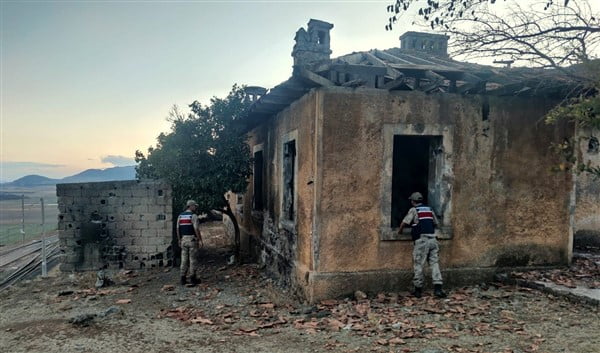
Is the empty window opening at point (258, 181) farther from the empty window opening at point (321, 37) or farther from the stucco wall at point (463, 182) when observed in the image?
the stucco wall at point (463, 182)

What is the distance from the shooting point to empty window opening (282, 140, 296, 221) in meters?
8.38

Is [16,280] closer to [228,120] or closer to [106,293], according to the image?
[106,293]

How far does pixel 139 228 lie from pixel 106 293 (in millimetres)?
2139

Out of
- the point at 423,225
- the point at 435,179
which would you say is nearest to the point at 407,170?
the point at 435,179

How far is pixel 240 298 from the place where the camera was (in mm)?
7762

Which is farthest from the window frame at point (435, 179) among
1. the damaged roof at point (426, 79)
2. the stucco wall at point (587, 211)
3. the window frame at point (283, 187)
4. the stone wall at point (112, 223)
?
the stucco wall at point (587, 211)

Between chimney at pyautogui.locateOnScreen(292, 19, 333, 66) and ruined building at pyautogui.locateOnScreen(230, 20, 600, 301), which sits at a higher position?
chimney at pyautogui.locateOnScreen(292, 19, 333, 66)

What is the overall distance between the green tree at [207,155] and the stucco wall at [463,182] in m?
4.28

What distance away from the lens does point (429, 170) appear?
7277mm

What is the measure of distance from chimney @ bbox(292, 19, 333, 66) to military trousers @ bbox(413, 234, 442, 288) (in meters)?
4.39

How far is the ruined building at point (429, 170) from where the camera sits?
21.8 feet

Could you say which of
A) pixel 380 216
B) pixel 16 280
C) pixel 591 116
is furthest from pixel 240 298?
pixel 16 280

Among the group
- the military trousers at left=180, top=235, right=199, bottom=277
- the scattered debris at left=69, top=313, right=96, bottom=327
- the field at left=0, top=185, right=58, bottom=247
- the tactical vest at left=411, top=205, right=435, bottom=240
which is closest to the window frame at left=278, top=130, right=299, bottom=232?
the military trousers at left=180, top=235, right=199, bottom=277

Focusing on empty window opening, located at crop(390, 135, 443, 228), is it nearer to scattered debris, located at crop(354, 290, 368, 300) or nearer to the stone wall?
scattered debris, located at crop(354, 290, 368, 300)
